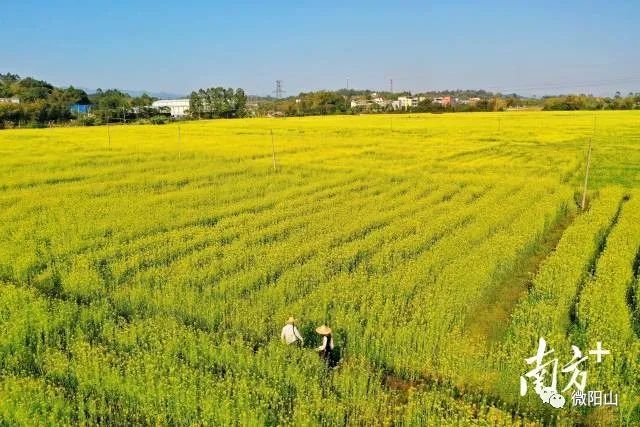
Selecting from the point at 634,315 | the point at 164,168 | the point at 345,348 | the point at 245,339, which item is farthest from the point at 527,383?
the point at 164,168

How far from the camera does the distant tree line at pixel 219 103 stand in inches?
3746

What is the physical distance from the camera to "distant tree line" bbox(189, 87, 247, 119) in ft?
312

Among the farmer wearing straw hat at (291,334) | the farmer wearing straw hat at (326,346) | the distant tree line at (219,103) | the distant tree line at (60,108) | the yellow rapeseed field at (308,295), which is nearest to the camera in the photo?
the yellow rapeseed field at (308,295)

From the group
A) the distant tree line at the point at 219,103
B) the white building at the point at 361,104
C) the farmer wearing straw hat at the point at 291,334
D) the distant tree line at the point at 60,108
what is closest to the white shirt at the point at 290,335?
the farmer wearing straw hat at the point at 291,334

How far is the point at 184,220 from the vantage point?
61.8ft

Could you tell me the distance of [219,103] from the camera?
9719cm

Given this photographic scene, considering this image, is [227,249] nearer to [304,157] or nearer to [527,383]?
[527,383]

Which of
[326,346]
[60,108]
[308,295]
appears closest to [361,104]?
[60,108]

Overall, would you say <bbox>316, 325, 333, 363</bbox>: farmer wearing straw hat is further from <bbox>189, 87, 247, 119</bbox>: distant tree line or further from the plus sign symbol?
<bbox>189, 87, 247, 119</bbox>: distant tree line

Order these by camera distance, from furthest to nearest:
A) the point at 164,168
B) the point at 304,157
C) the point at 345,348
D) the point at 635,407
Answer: the point at 304,157 < the point at 164,168 < the point at 345,348 < the point at 635,407

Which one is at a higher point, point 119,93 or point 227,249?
point 119,93

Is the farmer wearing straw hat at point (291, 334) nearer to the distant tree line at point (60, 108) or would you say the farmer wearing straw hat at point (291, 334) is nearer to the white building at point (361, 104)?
the distant tree line at point (60, 108)

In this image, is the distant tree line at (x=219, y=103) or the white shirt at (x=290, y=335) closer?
the white shirt at (x=290, y=335)

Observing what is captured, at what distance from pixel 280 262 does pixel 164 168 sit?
59.2 feet
